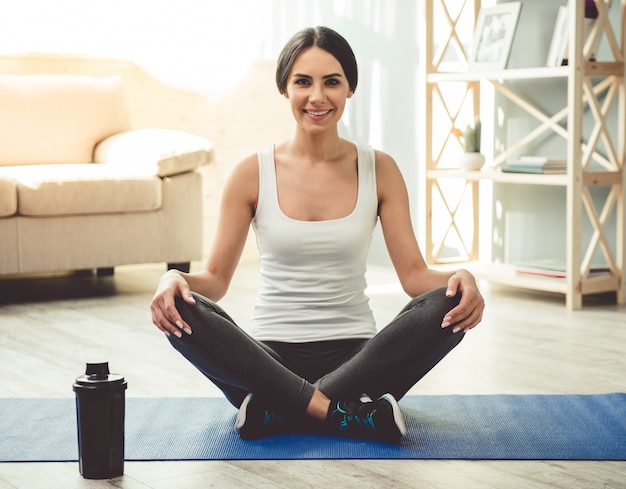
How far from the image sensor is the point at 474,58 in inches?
156

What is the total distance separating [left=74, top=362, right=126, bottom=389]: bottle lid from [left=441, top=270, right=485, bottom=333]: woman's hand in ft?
1.91

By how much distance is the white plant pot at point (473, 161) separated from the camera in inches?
155

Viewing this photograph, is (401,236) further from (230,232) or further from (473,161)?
(473,161)

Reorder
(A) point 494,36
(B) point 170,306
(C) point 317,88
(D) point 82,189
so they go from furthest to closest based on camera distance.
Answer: (A) point 494,36
(D) point 82,189
(C) point 317,88
(B) point 170,306

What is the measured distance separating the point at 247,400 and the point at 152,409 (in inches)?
13.2

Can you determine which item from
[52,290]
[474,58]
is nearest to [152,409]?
[52,290]

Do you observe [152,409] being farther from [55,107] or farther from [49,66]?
[49,66]

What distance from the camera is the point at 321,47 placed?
199cm

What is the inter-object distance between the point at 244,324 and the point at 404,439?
4.60ft

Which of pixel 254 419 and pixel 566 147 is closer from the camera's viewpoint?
pixel 254 419

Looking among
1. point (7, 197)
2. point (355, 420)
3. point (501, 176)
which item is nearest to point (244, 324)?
point (7, 197)

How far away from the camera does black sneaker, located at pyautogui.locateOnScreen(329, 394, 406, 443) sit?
1854 millimetres

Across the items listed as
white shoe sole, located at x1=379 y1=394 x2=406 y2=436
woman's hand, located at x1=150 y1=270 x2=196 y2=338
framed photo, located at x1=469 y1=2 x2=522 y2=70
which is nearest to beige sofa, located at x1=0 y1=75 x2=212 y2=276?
framed photo, located at x1=469 y1=2 x2=522 y2=70

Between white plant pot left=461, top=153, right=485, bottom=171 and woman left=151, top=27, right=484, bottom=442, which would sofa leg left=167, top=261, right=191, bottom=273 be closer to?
white plant pot left=461, top=153, right=485, bottom=171
